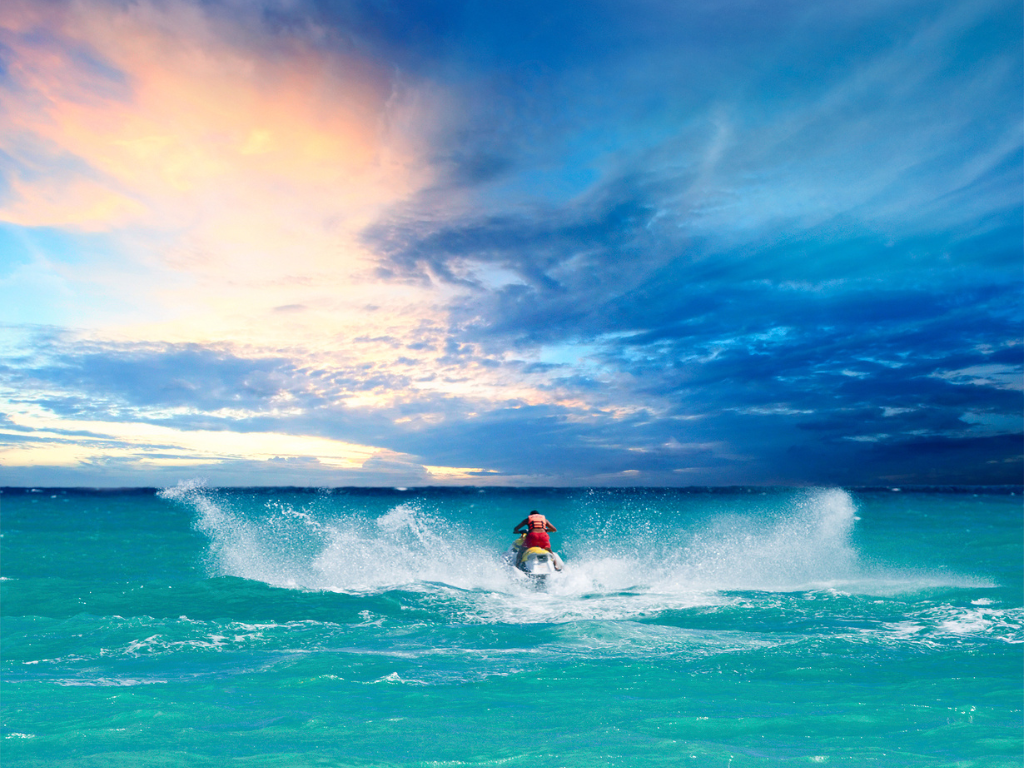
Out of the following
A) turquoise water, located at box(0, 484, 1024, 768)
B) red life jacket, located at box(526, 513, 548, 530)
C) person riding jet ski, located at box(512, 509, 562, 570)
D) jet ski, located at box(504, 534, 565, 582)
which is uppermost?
red life jacket, located at box(526, 513, 548, 530)

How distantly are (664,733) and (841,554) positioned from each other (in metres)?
22.0

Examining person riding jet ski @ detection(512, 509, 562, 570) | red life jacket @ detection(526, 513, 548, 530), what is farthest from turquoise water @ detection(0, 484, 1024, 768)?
red life jacket @ detection(526, 513, 548, 530)

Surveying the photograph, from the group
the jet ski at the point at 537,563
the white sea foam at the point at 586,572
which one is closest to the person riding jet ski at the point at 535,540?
the jet ski at the point at 537,563

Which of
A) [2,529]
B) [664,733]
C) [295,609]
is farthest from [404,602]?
[2,529]

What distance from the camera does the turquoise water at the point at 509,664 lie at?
26.3 ft

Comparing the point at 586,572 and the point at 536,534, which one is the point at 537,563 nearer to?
the point at 536,534

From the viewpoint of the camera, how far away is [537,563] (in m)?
20.0

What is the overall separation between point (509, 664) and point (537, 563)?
8.53 metres

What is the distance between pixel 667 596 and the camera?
60.3 ft

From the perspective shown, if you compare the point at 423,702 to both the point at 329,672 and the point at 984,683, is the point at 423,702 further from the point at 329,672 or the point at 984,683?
the point at 984,683

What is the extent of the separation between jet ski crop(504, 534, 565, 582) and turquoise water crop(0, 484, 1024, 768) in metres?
0.53

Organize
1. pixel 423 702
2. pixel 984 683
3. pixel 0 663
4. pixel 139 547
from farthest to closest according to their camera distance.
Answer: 1. pixel 139 547
2. pixel 0 663
3. pixel 984 683
4. pixel 423 702

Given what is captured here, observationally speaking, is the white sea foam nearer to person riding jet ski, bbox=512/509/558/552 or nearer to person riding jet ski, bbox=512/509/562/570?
person riding jet ski, bbox=512/509/562/570

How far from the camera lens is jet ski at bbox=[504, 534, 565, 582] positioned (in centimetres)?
1986
